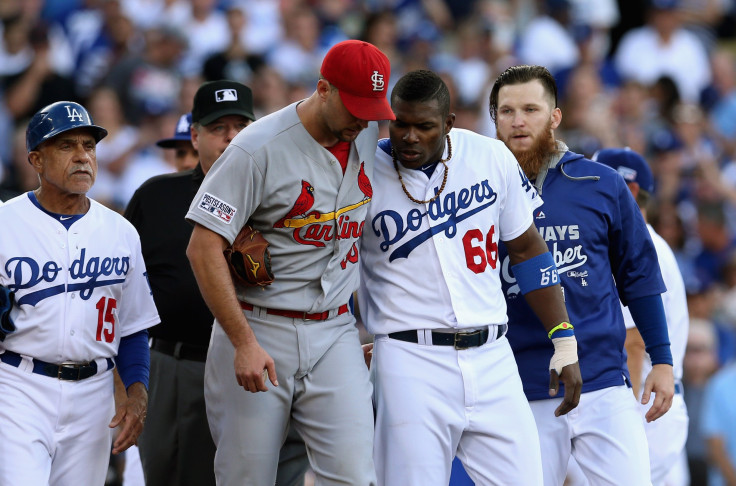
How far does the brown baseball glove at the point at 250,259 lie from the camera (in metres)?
4.12

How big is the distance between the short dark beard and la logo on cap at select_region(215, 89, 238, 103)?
1503mm

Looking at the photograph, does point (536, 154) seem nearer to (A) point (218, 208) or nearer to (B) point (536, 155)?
A: (B) point (536, 155)

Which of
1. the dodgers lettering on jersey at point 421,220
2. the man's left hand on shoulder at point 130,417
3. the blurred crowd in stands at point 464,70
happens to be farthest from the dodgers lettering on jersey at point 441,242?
the blurred crowd in stands at point 464,70

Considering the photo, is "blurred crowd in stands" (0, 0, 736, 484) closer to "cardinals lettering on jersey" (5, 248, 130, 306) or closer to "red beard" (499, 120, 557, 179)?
"red beard" (499, 120, 557, 179)

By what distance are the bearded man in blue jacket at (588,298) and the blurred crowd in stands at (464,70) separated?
3.58 meters

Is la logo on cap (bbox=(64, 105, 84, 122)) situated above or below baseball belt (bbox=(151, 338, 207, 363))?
above

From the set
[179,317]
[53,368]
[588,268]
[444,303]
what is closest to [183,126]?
[179,317]

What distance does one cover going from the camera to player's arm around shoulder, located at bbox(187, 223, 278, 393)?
3.99m

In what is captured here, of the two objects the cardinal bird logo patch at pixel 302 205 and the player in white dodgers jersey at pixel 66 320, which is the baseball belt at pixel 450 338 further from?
the player in white dodgers jersey at pixel 66 320

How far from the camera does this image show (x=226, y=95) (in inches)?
219

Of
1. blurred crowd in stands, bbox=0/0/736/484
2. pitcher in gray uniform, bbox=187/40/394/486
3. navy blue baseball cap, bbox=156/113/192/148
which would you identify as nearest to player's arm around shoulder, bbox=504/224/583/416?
pitcher in gray uniform, bbox=187/40/394/486

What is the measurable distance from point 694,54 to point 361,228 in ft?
33.5

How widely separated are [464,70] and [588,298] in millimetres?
8152

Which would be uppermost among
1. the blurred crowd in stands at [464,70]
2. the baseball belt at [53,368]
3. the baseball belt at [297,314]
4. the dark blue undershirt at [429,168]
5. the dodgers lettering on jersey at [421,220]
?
the blurred crowd in stands at [464,70]
